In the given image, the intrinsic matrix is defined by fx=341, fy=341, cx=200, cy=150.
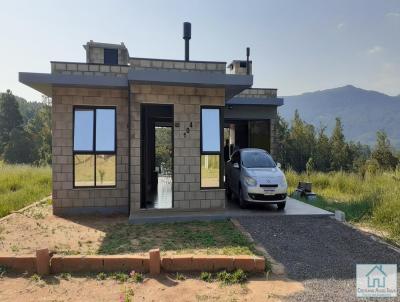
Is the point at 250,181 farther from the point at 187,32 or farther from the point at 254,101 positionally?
the point at 254,101

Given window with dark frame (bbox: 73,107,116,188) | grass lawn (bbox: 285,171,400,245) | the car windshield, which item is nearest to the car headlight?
the car windshield

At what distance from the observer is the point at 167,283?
4844 mm

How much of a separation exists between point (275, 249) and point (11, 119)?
58851 millimetres

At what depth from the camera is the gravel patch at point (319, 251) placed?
15.6 feet

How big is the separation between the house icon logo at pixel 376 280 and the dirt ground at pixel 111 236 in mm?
1798

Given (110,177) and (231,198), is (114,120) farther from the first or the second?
(231,198)

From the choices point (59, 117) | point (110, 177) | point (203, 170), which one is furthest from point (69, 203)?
point (203, 170)

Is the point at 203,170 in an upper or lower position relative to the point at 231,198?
upper

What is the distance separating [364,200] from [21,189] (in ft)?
42.2

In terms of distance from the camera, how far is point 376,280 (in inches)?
201

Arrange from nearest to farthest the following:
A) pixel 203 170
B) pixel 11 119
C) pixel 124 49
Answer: pixel 203 170, pixel 124 49, pixel 11 119

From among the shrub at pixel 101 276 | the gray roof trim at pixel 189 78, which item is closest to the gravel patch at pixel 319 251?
the shrub at pixel 101 276

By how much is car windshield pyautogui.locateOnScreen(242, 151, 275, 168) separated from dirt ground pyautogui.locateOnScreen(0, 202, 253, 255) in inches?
103

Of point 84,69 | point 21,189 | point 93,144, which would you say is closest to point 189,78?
point 93,144
